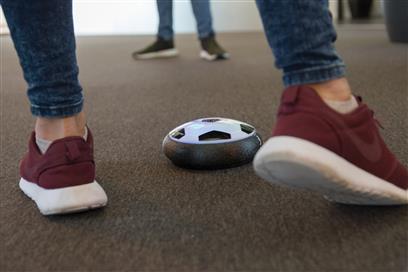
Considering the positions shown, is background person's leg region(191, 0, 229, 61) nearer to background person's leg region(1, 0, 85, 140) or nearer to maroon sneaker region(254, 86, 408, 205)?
background person's leg region(1, 0, 85, 140)

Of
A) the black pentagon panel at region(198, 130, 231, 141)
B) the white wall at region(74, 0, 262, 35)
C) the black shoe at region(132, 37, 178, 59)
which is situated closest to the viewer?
the black pentagon panel at region(198, 130, 231, 141)

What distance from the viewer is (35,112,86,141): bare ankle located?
0.77 meters

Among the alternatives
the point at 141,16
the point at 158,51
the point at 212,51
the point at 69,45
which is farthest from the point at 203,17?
the point at 141,16

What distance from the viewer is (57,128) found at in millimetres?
772

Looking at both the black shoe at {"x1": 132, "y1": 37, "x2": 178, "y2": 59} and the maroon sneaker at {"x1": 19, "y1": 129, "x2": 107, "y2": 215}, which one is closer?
the maroon sneaker at {"x1": 19, "y1": 129, "x2": 107, "y2": 215}

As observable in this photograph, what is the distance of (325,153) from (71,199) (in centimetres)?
36

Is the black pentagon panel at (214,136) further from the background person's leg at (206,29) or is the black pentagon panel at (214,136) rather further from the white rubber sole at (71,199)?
the background person's leg at (206,29)

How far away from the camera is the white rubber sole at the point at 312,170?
56 centimetres

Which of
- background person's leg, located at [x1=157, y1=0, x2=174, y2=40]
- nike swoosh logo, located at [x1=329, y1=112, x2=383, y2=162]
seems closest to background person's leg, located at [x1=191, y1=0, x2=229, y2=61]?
background person's leg, located at [x1=157, y1=0, x2=174, y2=40]

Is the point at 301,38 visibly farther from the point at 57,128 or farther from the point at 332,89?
the point at 57,128

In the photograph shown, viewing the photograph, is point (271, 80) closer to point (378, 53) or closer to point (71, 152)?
point (378, 53)

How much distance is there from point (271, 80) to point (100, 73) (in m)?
0.83

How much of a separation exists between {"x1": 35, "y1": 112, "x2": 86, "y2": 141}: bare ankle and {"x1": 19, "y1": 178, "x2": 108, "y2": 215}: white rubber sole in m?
0.08

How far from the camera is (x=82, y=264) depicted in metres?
0.61
